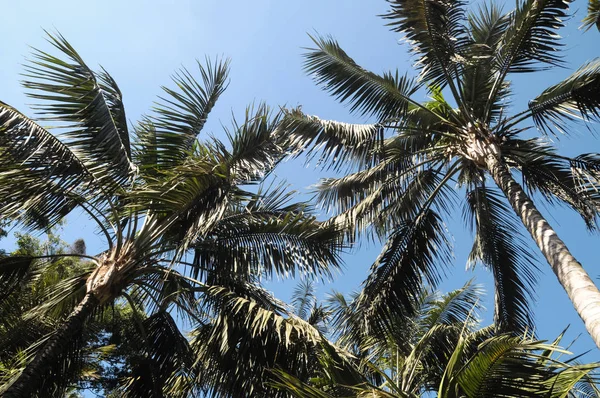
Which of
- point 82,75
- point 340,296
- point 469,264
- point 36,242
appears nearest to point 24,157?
point 82,75

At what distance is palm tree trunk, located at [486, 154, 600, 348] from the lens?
455 cm

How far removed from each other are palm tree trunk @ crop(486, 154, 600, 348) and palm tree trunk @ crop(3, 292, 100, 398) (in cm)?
496

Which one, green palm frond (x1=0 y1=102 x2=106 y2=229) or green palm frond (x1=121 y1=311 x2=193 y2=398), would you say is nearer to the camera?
green palm frond (x1=0 y1=102 x2=106 y2=229)

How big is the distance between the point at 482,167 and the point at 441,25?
2374 millimetres

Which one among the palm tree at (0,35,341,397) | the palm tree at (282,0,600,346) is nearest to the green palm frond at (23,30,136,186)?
the palm tree at (0,35,341,397)

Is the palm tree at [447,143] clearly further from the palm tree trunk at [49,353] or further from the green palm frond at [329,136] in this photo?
the palm tree trunk at [49,353]

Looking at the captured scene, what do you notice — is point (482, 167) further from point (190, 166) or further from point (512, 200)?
point (190, 166)

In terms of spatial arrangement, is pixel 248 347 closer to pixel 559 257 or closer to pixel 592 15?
pixel 559 257

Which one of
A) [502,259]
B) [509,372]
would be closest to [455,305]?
[502,259]

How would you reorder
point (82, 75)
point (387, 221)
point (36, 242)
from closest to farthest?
1. point (82, 75)
2. point (387, 221)
3. point (36, 242)

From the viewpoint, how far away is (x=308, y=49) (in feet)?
30.2

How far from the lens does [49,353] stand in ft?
16.3

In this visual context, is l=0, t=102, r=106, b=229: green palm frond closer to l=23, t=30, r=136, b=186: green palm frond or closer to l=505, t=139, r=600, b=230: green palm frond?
l=23, t=30, r=136, b=186: green palm frond

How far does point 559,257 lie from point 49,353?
5312 mm
